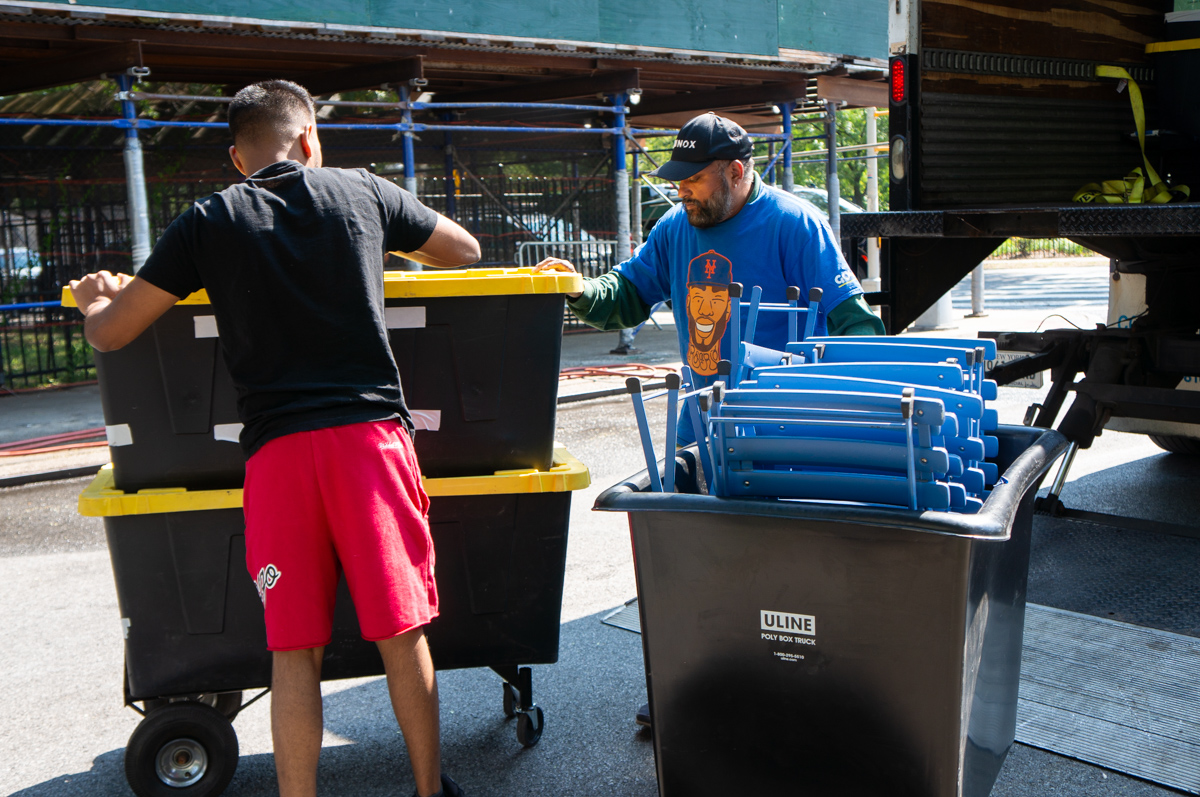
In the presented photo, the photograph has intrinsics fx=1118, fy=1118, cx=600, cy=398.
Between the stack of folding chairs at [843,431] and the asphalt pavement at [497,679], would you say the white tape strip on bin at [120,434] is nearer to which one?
the asphalt pavement at [497,679]

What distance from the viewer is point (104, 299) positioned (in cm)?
275

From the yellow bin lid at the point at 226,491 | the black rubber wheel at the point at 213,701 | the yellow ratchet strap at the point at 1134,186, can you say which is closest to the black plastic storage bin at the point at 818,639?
the yellow bin lid at the point at 226,491

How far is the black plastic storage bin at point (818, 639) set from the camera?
214 cm

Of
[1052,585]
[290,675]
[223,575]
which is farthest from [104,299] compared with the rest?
[1052,585]

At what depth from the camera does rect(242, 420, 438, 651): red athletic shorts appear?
2625 millimetres

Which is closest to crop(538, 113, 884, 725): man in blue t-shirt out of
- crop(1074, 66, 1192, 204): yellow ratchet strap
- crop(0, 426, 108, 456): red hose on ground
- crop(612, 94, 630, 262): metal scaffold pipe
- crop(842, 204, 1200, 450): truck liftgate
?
crop(842, 204, 1200, 450): truck liftgate

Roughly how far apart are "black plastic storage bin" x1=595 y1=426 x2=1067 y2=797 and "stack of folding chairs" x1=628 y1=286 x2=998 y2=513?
0.09m

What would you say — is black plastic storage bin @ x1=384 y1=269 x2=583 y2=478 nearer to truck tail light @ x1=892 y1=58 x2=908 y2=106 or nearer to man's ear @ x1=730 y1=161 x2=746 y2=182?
man's ear @ x1=730 y1=161 x2=746 y2=182

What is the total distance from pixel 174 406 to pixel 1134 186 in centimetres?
540

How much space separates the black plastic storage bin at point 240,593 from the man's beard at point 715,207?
2.91ft

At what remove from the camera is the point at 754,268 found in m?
3.51

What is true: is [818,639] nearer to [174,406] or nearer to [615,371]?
[174,406]

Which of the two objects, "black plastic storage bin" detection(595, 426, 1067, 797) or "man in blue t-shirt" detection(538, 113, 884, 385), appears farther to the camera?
"man in blue t-shirt" detection(538, 113, 884, 385)

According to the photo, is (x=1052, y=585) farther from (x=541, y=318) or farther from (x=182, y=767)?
(x=182, y=767)
